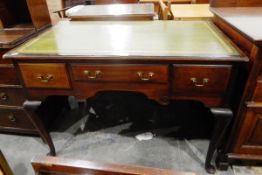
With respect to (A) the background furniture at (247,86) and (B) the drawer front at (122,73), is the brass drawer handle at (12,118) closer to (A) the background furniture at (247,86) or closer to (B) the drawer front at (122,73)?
(B) the drawer front at (122,73)

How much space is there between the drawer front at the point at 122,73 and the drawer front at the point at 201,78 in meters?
0.07

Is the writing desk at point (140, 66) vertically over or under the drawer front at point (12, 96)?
over

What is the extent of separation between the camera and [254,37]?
824mm

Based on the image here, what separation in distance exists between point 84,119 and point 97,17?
849 mm

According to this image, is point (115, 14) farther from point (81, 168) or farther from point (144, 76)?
point (81, 168)

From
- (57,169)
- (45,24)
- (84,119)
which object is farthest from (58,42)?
(84,119)

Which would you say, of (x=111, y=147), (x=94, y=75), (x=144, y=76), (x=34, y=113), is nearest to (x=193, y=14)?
(x=144, y=76)

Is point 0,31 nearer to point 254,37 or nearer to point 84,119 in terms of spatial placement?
point 84,119

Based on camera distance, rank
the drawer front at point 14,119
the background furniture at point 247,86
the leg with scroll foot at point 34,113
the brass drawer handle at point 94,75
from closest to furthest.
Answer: the background furniture at point 247,86
the brass drawer handle at point 94,75
the leg with scroll foot at point 34,113
the drawer front at point 14,119

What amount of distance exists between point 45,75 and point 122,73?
41 centimetres

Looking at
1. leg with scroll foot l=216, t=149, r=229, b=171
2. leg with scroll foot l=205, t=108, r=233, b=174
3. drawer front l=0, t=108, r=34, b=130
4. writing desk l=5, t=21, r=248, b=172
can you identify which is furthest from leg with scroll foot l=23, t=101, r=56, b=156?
leg with scroll foot l=216, t=149, r=229, b=171

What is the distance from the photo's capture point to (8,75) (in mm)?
1252

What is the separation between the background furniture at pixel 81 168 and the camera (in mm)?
608

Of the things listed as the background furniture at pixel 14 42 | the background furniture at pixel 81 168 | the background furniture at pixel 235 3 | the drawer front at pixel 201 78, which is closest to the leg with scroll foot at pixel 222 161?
the drawer front at pixel 201 78
